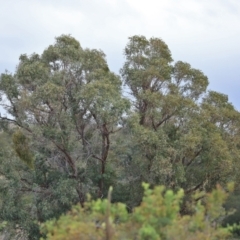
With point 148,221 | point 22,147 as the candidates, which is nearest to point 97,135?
point 22,147

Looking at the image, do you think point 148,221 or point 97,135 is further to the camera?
point 97,135

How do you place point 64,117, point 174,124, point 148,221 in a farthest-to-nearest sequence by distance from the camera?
point 174,124, point 64,117, point 148,221

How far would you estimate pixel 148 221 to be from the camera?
524 cm

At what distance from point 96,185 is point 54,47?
177 inches

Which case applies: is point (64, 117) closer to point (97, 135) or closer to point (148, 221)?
point (97, 135)

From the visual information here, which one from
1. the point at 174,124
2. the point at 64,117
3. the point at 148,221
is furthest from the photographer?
the point at 174,124

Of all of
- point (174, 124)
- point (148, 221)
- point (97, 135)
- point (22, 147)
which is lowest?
point (148, 221)

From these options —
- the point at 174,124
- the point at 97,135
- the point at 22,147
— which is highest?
the point at 174,124

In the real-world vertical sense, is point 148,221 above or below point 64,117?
below

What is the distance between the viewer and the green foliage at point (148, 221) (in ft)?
17.1

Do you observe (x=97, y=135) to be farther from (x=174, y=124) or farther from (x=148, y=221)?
(x=148, y=221)

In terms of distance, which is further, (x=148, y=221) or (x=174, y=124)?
(x=174, y=124)

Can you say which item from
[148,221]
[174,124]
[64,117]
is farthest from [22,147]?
[148,221]

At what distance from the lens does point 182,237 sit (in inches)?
210
